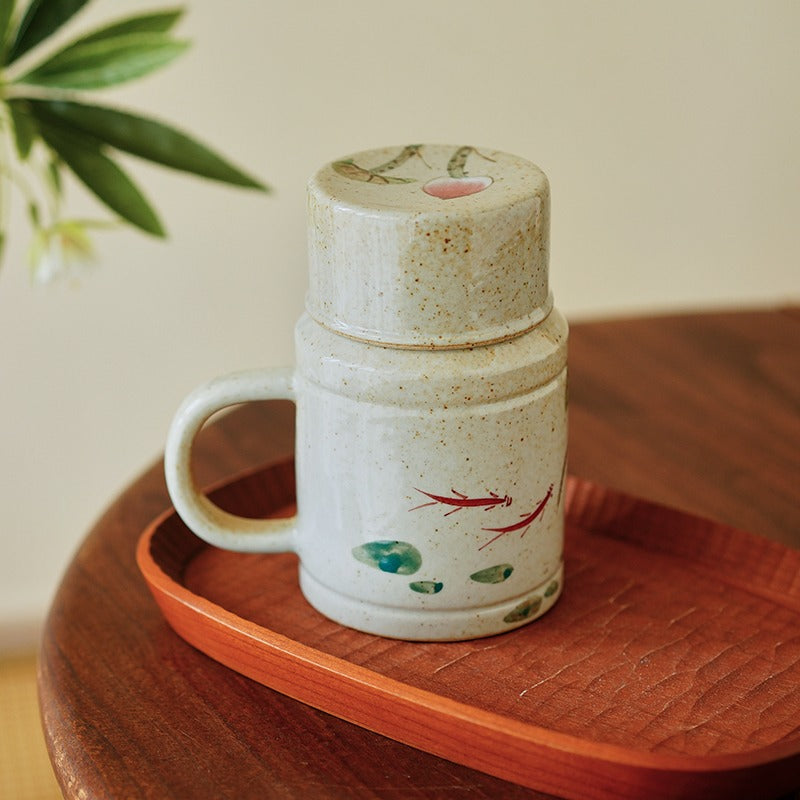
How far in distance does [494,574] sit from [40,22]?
0.58 meters

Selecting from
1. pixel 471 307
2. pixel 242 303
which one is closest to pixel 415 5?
pixel 242 303

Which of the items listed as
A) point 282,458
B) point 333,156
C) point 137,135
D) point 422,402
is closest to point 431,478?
point 422,402

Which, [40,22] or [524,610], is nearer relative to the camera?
[524,610]

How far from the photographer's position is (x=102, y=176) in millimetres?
851

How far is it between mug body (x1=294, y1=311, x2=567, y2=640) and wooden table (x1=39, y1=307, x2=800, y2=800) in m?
0.08

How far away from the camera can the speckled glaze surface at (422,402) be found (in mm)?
503

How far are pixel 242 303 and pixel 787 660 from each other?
3.72 ft

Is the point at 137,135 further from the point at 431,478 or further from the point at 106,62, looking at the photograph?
the point at 431,478

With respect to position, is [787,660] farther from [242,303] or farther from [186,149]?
[242,303]

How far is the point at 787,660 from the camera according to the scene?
1.86ft

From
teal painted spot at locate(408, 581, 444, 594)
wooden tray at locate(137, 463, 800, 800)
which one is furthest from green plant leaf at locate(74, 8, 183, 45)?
teal painted spot at locate(408, 581, 444, 594)

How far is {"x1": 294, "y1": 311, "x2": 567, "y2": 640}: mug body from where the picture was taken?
52cm

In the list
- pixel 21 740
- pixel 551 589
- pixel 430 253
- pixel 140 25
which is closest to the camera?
pixel 430 253

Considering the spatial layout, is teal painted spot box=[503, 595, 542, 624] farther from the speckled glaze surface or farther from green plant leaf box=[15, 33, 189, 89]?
green plant leaf box=[15, 33, 189, 89]
